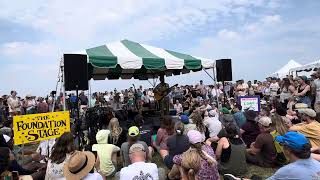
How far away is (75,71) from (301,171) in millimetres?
6564

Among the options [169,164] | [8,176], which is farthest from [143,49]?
[8,176]

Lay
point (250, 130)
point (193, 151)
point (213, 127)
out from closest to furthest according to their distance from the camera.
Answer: point (193, 151) < point (213, 127) < point (250, 130)

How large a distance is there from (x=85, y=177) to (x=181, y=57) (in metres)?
8.31

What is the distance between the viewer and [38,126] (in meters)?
6.61

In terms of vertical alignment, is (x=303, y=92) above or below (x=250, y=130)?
above

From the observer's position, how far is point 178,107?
48.1 feet

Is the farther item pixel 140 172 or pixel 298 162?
pixel 140 172

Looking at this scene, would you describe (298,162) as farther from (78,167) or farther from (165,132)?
(165,132)

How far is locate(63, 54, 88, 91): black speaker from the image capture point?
8.39m

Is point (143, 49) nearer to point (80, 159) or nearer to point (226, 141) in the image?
point (226, 141)

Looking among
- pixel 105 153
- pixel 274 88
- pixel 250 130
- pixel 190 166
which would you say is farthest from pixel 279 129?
pixel 274 88

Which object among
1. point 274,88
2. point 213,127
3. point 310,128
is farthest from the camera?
point 274,88

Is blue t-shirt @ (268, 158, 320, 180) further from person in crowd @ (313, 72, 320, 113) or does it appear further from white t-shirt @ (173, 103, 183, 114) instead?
white t-shirt @ (173, 103, 183, 114)

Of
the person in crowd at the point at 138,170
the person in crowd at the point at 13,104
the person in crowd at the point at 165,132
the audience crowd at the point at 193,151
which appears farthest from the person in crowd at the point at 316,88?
the person in crowd at the point at 13,104
